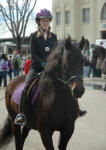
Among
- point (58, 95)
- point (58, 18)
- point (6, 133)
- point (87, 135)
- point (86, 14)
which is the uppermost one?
point (86, 14)

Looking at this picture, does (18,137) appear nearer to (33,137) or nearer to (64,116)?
(33,137)

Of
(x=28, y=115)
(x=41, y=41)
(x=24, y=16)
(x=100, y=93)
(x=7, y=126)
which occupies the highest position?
(x=24, y=16)

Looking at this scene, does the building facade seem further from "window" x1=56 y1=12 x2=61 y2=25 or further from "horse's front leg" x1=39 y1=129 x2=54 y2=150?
"horse's front leg" x1=39 y1=129 x2=54 y2=150

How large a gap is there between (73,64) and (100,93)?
887 cm

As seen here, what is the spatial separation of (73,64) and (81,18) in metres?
42.0

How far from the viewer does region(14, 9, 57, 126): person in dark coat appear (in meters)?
4.10

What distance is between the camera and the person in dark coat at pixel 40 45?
410 cm

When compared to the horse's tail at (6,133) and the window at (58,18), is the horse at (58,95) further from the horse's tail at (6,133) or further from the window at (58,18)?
the window at (58,18)

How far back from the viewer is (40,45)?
13.7ft

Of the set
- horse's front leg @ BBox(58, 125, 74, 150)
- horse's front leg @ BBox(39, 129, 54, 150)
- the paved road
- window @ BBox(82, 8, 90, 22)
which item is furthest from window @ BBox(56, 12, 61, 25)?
horse's front leg @ BBox(39, 129, 54, 150)

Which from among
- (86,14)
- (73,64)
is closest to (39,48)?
(73,64)

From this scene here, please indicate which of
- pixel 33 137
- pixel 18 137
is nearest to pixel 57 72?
pixel 18 137

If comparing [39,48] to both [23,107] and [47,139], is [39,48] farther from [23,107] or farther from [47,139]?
[47,139]

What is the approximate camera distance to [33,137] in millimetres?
5883
